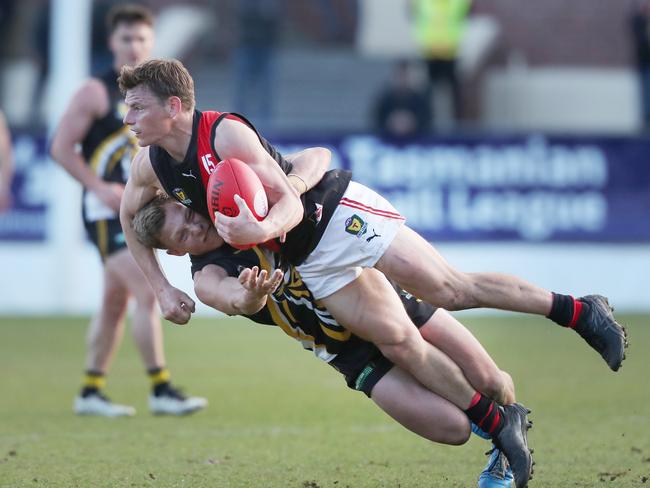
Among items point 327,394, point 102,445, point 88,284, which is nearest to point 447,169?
point 88,284

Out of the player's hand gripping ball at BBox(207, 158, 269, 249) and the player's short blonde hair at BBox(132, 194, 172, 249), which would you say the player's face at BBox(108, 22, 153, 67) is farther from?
the player's hand gripping ball at BBox(207, 158, 269, 249)

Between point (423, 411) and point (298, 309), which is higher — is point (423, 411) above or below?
below

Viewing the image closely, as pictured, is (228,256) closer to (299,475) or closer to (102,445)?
(299,475)

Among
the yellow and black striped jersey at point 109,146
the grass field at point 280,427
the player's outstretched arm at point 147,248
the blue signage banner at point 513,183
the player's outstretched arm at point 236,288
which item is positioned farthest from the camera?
the blue signage banner at point 513,183

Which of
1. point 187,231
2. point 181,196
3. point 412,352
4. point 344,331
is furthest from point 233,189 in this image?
point 412,352

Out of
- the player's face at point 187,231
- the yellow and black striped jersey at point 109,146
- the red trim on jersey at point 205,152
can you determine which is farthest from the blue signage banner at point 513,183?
the red trim on jersey at point 205,152

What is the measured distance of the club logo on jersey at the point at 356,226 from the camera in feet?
19.2

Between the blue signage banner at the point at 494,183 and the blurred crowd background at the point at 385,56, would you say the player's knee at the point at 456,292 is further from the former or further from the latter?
the blurred crowd background at the point at 385,56

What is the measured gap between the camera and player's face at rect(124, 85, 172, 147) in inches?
218

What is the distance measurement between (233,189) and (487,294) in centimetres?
146

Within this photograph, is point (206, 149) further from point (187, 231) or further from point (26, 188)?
point (26, 188)

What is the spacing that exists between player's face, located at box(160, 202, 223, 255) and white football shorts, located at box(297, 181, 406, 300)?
44 centimetres

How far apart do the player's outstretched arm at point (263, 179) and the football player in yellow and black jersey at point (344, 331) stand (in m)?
0.40

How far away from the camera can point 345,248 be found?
19.1 feet
